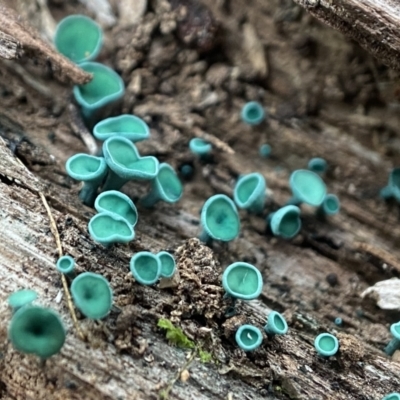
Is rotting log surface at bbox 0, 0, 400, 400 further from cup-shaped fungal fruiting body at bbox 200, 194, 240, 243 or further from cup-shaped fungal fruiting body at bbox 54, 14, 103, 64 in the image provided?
cup-shaped fungal fruiting body at bbox 54, 14, 103, 64

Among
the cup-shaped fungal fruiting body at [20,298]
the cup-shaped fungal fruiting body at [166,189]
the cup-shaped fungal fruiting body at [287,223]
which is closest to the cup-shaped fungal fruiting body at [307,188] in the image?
the cup-shaped fungal fruiting body at [287,223]

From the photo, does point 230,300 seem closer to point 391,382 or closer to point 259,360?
point 259,360

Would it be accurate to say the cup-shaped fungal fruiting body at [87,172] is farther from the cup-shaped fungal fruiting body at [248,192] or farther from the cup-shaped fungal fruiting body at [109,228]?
the cup-shaped fungal fruiting body at [248,192]

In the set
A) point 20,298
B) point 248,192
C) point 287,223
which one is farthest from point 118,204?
point 287,223

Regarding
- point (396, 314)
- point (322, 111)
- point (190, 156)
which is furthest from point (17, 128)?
point (396, 314)

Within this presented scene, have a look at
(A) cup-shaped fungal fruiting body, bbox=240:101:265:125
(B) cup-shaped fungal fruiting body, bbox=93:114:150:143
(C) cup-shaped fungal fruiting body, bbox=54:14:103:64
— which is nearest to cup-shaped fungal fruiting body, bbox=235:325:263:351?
(B) cup-shaped fungal fruiting body, bbox=93:114:150:143

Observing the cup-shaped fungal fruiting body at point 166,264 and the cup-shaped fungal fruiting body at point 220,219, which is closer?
the cup-shaped fungal fruiting body at point 166,264
